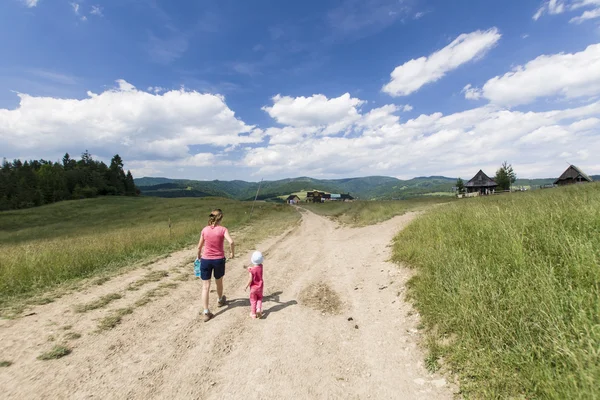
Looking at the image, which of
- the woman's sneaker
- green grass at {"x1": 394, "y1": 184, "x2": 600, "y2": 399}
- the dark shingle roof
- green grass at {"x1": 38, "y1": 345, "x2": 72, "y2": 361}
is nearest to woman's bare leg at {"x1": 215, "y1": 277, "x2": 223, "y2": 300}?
the woman's sneaker

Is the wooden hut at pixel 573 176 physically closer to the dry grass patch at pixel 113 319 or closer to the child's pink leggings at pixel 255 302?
the child's pink leggings at pixel 255 302

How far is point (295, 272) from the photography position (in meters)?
10.4

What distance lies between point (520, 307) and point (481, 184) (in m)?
97.1

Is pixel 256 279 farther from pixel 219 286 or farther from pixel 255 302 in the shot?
pixel 219 286

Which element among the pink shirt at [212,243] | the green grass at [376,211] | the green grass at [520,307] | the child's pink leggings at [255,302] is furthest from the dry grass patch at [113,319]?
the green grass at [376,211]

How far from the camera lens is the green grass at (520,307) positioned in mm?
3062

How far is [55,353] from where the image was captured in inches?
185

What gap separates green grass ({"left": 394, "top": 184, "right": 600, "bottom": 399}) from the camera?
3062 mm

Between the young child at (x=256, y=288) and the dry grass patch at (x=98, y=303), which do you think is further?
the dry grass patch at (x=98, y=303)

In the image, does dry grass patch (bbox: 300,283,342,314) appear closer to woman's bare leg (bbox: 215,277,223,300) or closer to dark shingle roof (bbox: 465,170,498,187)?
woman's bare leg (bbox: 215,277,223,300)

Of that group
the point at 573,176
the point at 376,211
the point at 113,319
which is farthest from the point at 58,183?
the point at 573,176

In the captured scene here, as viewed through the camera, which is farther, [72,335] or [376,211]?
[376,211]

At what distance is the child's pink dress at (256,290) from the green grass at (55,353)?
356cm

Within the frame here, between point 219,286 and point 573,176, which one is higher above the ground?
point 573,176
